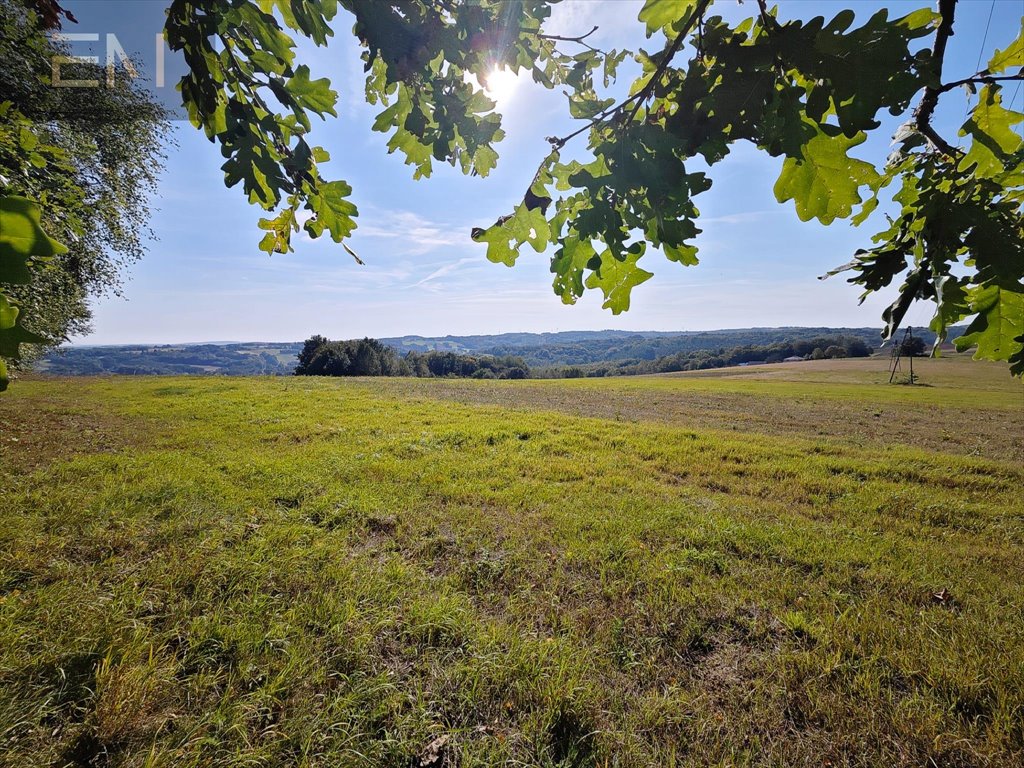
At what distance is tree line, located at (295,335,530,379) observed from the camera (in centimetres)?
8556

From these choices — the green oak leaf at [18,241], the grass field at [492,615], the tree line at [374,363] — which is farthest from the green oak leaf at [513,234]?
the tree line at [374,363]

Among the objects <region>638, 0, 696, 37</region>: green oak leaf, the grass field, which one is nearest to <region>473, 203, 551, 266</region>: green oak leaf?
<region>638, 0, 696, 37</region>: green oak leaf

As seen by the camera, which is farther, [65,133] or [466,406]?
[466,406]

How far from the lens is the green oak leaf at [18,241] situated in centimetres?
110

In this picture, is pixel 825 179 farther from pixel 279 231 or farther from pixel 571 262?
pixel 279 231

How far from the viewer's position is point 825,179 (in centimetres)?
196

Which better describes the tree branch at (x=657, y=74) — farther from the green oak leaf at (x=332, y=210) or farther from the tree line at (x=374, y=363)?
the tree line at (x=374, y=363)

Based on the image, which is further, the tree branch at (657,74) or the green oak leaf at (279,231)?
the green oak leaf at (279,231)

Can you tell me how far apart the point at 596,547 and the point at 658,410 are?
70.1 ft

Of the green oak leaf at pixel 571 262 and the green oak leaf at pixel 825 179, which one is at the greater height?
the green oak leaf at pixel 825 179

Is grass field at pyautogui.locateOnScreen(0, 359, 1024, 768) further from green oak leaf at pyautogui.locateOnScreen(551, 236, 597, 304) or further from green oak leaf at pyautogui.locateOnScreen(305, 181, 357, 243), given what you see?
green oak leaf at pyautogui.locateOnScreen(305, 181, 357, 243)

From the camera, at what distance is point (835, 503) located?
9531mm

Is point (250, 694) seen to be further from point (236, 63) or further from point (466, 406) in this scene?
point (466, 406)

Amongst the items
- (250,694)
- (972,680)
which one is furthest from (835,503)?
(250,694)
